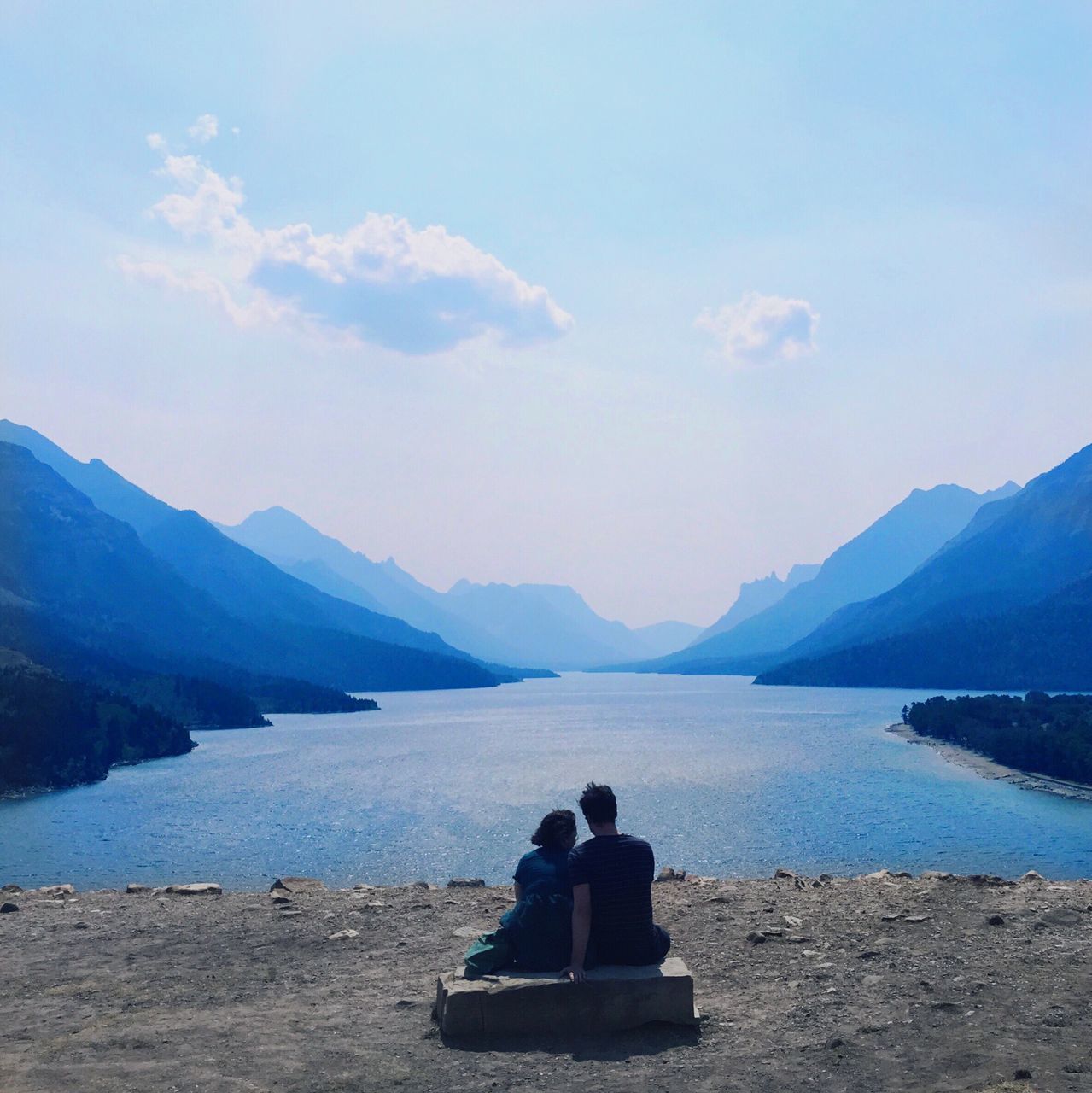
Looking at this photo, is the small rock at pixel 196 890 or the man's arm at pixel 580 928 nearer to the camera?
the man's arm at pixel 580 928

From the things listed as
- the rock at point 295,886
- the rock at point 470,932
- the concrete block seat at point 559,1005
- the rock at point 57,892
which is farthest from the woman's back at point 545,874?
the rock at point 57,892

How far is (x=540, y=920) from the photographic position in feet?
38.9

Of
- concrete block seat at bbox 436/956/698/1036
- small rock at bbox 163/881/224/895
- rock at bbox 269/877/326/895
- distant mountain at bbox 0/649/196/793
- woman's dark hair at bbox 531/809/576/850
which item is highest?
woman's dark hair at bbox 531/809/576/850

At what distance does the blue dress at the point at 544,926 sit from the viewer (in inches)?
467

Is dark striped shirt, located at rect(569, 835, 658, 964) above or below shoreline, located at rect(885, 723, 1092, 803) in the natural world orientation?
above

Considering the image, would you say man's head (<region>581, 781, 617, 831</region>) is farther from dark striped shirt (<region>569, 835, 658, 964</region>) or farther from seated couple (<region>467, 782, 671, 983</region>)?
dark striped shirt (<region>569, 835, 658, 964</region>)

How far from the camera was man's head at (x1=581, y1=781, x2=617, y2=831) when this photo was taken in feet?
37.8

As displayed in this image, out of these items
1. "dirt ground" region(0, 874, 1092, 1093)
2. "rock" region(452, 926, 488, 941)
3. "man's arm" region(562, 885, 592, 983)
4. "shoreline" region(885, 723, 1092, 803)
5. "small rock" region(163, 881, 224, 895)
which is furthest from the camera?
"shoreline" region(885, 723, 1092, 803)

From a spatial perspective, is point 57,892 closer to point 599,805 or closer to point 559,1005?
point 559,1005

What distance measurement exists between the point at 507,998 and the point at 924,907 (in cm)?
947

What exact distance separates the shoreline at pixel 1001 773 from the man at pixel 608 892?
89.7 meters

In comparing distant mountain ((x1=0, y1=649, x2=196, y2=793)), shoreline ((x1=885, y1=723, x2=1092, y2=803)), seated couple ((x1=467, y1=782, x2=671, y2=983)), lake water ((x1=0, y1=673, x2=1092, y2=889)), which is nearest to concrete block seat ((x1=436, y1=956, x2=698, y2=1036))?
seated couple ((x1=467, y1=782, x2=671, y2=983))

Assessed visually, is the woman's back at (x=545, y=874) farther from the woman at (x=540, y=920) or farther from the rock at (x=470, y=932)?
the rock at (x=470, y=932)

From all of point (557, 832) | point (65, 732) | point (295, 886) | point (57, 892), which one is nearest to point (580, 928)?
point (557, 832)
